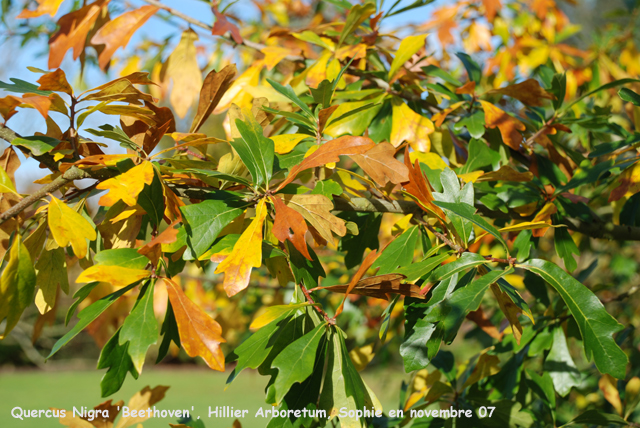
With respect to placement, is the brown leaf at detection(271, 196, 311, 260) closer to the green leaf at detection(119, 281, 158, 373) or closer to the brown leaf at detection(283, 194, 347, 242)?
the brown leaf at detection(283, 194, 347, 242)

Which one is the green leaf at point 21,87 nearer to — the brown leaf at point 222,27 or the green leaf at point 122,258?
the green leaf at point 122,258

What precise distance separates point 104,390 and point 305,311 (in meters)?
0.33

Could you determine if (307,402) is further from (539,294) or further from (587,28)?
(587,28)

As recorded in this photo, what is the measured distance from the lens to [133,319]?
2.16 ft

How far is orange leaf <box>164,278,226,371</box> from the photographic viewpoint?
2.06ft

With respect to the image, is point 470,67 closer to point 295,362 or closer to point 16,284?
point 295,362

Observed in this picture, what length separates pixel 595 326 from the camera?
64cm

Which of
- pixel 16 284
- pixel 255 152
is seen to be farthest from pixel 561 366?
pixel 16 284

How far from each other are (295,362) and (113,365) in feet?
0.92

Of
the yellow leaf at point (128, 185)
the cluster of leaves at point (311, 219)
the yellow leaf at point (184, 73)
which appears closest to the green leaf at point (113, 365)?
the cluster of leaves at point (311, 219)

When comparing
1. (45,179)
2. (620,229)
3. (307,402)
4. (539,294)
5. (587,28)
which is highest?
(587,28)

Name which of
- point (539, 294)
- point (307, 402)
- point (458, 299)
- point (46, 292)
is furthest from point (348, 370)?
point (539, 294)

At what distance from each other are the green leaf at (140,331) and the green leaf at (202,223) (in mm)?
106

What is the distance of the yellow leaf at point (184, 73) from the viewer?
4.31 ft
